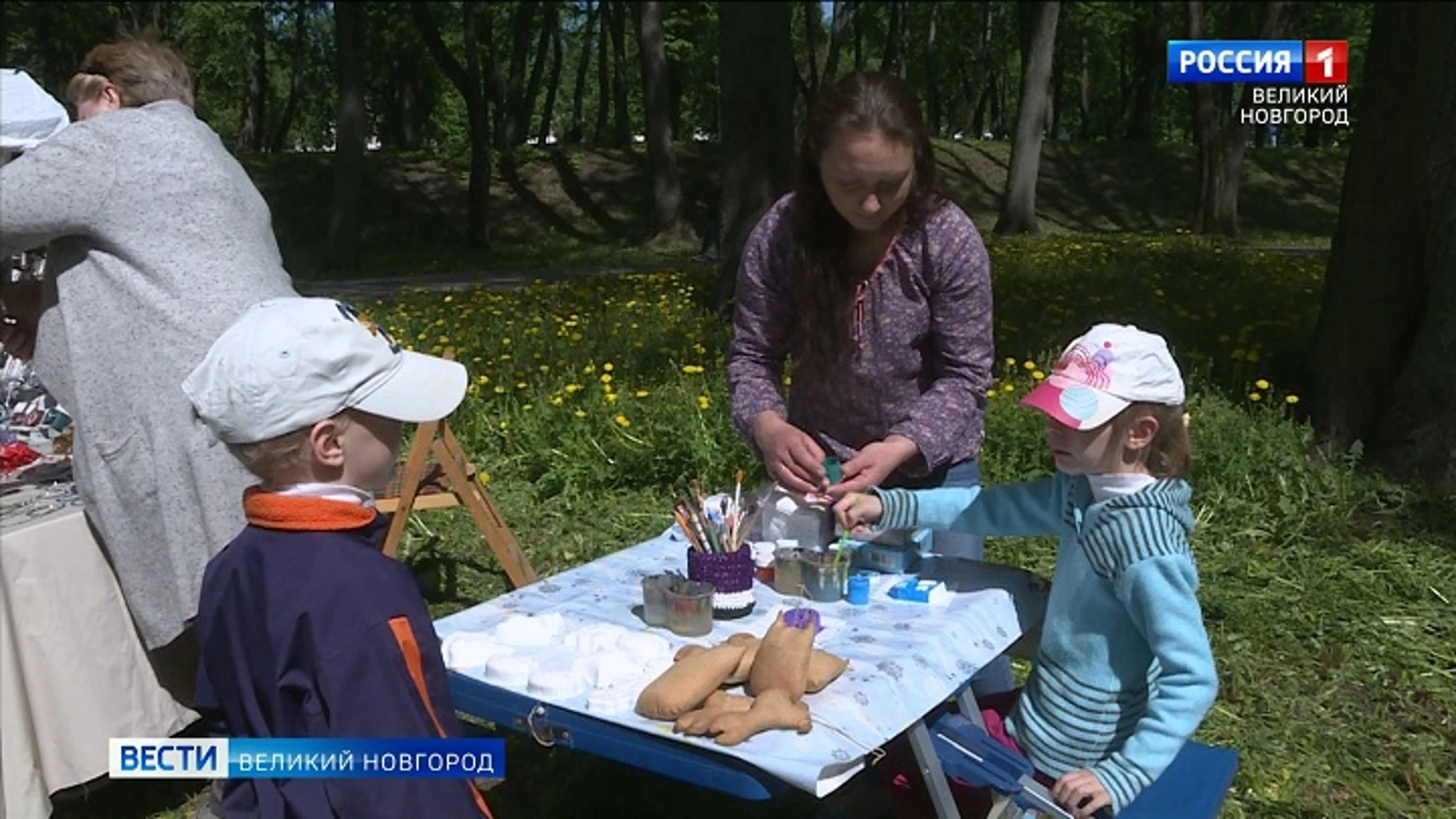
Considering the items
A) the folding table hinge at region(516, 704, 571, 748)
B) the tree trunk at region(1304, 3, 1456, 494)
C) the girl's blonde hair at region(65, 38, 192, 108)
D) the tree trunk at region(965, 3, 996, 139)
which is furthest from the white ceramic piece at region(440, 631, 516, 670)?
the tree trunk at region(965, 3, 996, 139)

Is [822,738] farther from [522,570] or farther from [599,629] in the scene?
[522,570]

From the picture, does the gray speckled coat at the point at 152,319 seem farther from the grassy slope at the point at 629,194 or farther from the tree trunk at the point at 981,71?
the tree trunk at the point at 981,71

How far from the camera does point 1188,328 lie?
7160 millimetres

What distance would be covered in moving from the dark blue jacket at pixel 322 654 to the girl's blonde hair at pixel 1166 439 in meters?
1.27

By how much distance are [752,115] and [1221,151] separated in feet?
39.5

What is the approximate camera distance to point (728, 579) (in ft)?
8.16

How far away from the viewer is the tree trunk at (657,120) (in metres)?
20.6

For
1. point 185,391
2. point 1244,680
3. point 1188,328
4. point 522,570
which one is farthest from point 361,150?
point 185,391

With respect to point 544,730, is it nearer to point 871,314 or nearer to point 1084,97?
point 871,314

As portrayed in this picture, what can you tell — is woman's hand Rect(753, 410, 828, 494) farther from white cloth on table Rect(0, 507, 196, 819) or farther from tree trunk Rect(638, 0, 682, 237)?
tree trunk Rect(638, 0, 682, 237)

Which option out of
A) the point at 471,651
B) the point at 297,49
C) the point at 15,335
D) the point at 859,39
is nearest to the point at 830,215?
the point at 471,651

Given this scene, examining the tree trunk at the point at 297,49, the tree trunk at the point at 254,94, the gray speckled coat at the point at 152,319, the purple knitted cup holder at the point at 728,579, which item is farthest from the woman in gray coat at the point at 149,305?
the tree trunk at the point at 254,94

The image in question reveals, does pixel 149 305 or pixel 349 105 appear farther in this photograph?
pixel 349 105

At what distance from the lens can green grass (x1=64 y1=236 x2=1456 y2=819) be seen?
347 cm
